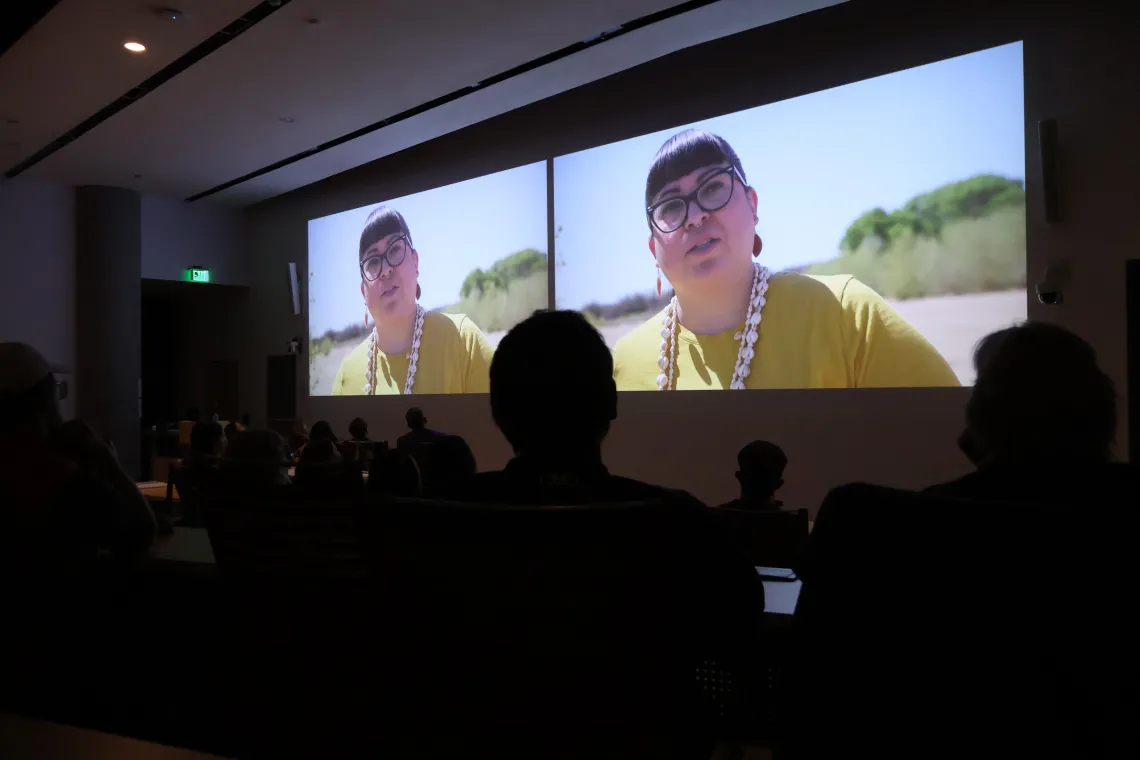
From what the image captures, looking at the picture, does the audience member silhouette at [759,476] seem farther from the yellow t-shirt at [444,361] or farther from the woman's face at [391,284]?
the woman's face at [391,284]

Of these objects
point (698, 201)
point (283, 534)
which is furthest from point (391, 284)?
point (283, 534)

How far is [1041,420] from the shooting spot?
909 millimetres

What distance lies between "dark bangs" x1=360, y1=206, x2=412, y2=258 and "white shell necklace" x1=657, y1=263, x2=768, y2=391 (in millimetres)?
3453

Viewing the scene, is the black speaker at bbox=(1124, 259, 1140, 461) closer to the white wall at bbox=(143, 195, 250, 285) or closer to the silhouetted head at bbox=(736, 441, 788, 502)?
the silhouetted head at bbox=(736, 441, 788, 502)

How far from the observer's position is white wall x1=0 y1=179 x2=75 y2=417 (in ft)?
28.0

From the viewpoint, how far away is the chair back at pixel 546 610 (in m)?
0.72

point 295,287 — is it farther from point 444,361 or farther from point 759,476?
point 759,476

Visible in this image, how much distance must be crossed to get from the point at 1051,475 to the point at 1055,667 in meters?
0.25

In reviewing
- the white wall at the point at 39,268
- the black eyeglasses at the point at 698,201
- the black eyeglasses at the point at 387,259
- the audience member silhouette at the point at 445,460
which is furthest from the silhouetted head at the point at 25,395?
the white wall at the point at 39,268

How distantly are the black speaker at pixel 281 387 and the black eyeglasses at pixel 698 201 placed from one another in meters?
5.62

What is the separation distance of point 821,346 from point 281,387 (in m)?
7.09

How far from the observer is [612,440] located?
6.79 metres

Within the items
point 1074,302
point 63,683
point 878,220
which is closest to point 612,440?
point 878,220

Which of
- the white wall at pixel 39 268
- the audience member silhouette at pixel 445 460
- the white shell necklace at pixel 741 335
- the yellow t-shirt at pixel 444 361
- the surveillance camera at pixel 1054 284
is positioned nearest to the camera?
the audience member silhouette at pixel 445 460
